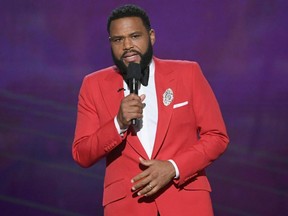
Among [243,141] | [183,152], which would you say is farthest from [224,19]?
[183,152]

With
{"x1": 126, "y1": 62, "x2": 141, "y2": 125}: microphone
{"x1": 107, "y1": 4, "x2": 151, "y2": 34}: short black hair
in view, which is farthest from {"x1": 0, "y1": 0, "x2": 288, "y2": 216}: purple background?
{"x1": 126, "y1": 62, "x2": 141, "y2": 125}: microphone

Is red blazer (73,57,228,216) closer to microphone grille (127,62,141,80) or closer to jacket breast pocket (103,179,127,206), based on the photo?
jacket breast pocket (103,179,127,206)

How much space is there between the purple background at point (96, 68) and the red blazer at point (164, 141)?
1100 millimetres

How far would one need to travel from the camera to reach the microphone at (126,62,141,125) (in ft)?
6.30

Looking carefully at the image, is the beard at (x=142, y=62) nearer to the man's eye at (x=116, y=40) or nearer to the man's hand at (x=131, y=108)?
the man's eye at (x=116, y=40)

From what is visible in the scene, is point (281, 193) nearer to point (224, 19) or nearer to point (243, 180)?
point (243, 180)

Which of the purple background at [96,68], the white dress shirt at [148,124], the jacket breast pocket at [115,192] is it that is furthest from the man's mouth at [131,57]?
the purple background at [96,68]

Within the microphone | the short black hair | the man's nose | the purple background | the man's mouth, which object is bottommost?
the purple background

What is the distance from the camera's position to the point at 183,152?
2.00m

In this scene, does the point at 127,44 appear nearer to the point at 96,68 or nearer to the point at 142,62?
the point at 142,62

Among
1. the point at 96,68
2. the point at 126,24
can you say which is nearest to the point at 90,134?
the point at 126,24

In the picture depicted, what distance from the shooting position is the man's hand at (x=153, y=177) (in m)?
1.89

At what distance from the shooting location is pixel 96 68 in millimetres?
3330

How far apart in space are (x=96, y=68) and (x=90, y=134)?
1.30m
